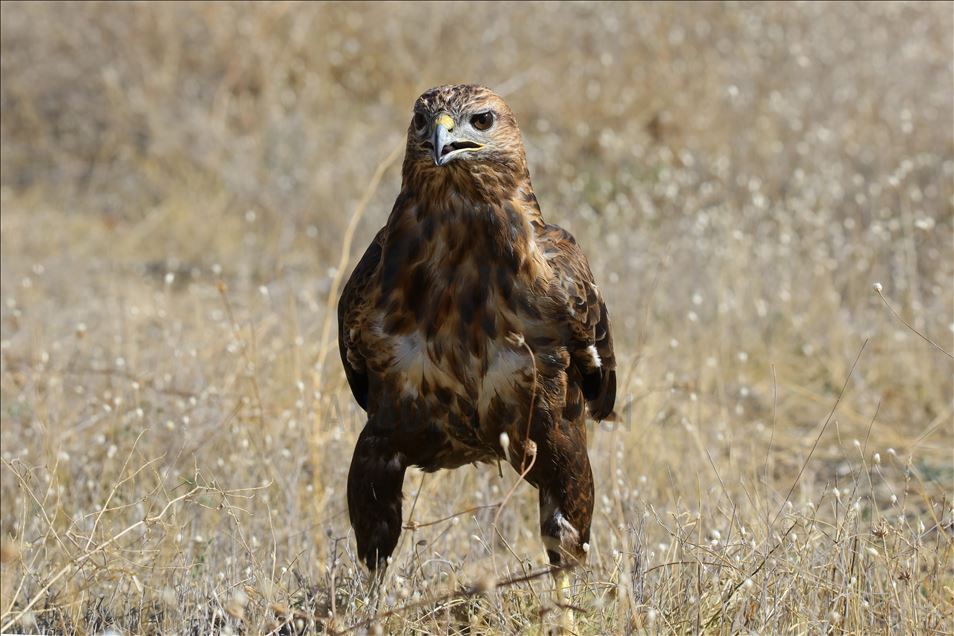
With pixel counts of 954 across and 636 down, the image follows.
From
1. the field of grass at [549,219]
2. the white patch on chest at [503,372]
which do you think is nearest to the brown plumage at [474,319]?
the white patch on chest at [503,372]

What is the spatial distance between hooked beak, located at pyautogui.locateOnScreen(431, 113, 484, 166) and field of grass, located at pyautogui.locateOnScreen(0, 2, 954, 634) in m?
0.93

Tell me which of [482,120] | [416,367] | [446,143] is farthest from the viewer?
[416,367]

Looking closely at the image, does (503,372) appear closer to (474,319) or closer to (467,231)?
(474,319)

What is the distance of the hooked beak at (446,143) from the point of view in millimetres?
3416

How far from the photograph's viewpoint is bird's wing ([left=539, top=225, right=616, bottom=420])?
3730 mm

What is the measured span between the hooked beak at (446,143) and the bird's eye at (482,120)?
6 centimetres

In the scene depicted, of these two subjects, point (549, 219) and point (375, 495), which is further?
point (549, 219)

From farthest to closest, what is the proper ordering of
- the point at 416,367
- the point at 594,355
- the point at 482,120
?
the point at 594,355 < the point at 416,367 < the point at 482,120

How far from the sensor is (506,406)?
12.1 ft

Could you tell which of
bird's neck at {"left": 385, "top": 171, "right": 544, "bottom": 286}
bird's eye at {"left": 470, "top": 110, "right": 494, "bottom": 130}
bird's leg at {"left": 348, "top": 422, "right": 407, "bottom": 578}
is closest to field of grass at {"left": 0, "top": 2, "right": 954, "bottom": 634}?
bird's leg at {"left": 348, "top": 422, "right": 407, "bottom": 578}

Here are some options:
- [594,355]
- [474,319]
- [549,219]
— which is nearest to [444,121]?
[474,319]

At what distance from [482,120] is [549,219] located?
16.5 feet

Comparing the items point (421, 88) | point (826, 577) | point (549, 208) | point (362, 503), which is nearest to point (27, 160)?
point (421, 88)

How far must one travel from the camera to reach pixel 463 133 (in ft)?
11.6
